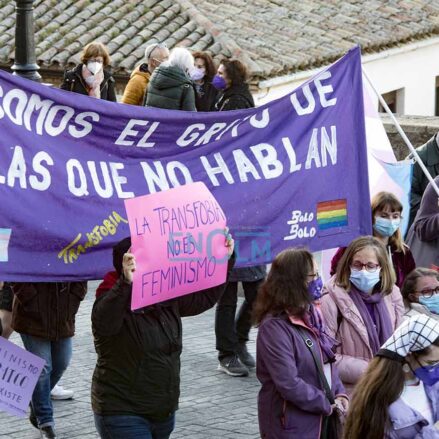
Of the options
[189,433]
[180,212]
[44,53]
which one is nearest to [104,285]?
[180,212]

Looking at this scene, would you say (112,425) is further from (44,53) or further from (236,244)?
(44,53)

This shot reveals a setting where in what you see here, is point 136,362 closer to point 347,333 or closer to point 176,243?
point 176,243

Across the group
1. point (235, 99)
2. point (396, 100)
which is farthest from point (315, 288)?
point (396, 100)

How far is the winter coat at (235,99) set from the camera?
10.8m

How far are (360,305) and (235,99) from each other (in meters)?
3.34

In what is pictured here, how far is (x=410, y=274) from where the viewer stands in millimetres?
8219

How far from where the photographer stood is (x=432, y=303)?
810cm

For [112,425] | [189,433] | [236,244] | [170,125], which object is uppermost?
[170,125]

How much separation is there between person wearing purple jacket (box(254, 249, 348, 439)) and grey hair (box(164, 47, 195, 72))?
13.9ft

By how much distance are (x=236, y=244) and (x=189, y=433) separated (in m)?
1.44

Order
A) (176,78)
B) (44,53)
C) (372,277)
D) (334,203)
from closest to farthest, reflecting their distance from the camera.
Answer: (372,277)
(334,203)
(176,78)
(44,53)

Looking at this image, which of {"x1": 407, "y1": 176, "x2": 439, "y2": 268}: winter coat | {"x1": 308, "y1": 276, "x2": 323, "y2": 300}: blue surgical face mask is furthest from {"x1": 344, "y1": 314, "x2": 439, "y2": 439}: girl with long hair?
{"x1": 407, "y1": 176, "x2": 439, "y2": 268}: winter coat

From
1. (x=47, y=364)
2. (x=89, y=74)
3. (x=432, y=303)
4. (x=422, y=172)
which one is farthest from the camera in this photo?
(x=89, y=74)

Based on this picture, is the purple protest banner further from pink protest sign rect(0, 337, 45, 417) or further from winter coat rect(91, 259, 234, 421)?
winter coat rect(91, 259, 234, 421)
